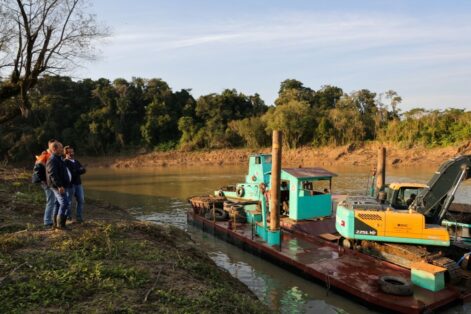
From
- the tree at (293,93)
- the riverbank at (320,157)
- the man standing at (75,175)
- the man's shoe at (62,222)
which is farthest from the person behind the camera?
the tree at (293,93)

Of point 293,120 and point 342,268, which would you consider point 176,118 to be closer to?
point 293,120

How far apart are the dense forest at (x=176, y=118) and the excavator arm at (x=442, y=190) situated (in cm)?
3742

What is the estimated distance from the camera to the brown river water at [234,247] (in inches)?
352

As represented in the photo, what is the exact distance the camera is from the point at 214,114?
5750 centimetres

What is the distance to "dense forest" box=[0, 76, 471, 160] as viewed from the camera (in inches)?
1939

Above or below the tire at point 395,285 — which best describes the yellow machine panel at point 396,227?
above

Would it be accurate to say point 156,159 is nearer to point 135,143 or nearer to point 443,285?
point 135,143

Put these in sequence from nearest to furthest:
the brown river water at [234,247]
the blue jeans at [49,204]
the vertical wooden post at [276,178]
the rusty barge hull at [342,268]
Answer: the rusty barge hull at [342,268] < the blue jeans at [49,204] < the brown river water at [234,247] < the vertical wooden post at [276,178]

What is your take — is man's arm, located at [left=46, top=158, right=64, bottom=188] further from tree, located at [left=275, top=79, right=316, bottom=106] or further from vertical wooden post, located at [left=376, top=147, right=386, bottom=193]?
tree, located at [left=275, top=79, right=316, bottom=106]

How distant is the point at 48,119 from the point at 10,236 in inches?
2258

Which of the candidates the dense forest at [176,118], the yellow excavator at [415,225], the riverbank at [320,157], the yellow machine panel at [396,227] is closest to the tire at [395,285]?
the yellow excavator at [415,225]

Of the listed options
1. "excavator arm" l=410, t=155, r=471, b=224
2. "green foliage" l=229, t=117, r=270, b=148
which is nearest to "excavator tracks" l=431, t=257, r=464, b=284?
"excavator arm" l=410, t=155, r=471, b=224

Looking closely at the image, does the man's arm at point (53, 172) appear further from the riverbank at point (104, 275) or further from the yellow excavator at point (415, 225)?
the yellow excavator at point (415, 225)

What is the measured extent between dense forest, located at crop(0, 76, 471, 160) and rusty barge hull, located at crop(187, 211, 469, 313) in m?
36.9
